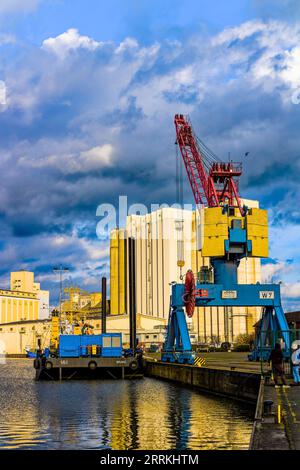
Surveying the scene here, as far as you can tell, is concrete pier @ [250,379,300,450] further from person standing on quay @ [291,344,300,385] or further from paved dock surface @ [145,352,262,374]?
paved dock surface @ [145,352,262,374]

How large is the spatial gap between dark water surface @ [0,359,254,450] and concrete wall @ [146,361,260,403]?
96cm

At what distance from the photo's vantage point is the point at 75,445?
2152 cm

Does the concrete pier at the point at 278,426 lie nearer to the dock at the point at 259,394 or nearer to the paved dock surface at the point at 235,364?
the dock at the point at 259,394

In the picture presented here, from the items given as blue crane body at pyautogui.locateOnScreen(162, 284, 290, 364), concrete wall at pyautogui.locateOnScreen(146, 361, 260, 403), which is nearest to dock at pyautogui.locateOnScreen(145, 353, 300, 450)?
concrete wall at pyautogui.locateOnScreen(146, 361, 260, 403)

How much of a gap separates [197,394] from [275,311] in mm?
16152

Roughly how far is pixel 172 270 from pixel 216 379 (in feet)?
453

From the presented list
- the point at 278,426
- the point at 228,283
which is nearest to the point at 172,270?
the point at 228,283

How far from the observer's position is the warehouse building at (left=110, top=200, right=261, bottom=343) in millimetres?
175250

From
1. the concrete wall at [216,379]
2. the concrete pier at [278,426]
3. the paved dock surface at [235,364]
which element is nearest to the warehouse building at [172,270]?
the paved dock surface at [235,364]

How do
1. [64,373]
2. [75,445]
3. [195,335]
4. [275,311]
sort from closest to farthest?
[75,445] < [275,311] < [64,373] < [195,335]

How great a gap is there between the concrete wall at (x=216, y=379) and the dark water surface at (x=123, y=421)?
959 mm

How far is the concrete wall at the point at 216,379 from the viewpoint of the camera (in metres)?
35.1
